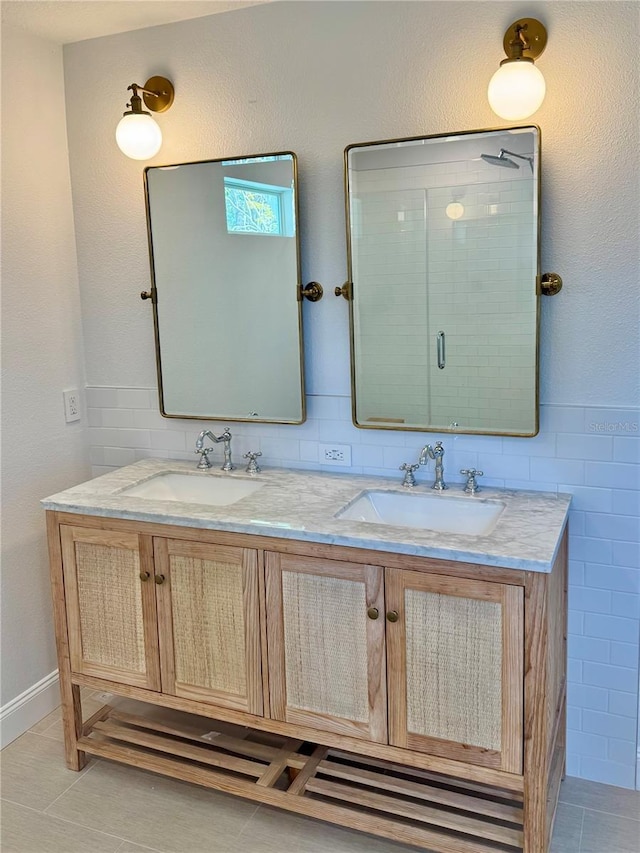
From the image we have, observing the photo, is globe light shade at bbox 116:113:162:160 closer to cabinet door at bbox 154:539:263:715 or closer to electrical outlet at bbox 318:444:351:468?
electrical outlet at bbox 318:444:351:468

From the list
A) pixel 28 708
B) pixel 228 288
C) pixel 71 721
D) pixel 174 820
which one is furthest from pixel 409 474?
pixel 28 708

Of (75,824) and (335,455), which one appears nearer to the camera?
(75,824)

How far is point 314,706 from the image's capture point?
2037 mm

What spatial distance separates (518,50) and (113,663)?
→ 2.12 meters

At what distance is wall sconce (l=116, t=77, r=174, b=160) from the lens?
2.40 metres

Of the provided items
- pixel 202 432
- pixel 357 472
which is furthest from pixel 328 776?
pixel 202 432

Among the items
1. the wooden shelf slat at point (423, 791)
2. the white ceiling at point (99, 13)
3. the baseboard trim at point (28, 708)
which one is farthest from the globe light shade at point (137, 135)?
the wooden shelf slat at point (423, 791)

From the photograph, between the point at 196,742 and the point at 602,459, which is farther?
the point at 196,742

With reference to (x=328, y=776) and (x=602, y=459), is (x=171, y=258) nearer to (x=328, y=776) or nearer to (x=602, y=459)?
(x=602, y=459)

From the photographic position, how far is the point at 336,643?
6.49ft

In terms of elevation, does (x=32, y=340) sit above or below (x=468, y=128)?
below

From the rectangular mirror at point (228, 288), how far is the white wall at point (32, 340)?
382 millimetres

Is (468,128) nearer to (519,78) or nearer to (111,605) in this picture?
(519,78)

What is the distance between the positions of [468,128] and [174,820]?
2196 millimetres
